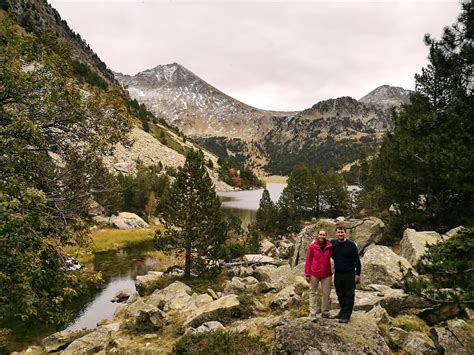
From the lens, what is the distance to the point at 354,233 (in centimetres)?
2656

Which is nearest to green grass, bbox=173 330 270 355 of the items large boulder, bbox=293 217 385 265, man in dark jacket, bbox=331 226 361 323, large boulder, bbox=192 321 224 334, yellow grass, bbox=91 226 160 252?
large boulder, bbox=192 321 224 334

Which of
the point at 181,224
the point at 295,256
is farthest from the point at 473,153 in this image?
the point at 181,224

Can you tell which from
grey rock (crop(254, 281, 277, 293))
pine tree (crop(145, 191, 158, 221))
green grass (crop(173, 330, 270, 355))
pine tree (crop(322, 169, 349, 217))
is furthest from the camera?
pine tree (crop(145, 191, 158, 221))

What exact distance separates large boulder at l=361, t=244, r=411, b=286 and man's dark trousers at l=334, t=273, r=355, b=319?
25.8ft

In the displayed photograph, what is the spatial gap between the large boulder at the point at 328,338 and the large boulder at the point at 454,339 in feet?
6.15

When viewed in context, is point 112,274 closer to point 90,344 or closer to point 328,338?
point 90,344

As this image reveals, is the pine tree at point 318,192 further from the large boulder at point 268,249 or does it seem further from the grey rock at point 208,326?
the grey rock at point 208,326

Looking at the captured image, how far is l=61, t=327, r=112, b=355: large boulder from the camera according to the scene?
1700 cm

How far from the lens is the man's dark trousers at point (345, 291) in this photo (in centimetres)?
1105

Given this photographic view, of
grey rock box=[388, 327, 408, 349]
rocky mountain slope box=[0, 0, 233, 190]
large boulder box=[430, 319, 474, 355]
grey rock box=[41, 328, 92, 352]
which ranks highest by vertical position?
rocky mountain slope box=[0, 0, 233, 190]

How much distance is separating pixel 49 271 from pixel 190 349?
6.03 metres

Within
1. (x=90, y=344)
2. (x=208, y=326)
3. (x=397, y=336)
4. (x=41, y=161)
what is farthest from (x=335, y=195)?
(x=41, y=161)

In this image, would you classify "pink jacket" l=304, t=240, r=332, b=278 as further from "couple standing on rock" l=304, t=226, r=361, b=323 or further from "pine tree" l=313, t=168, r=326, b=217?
"pine tree" l=313, t=168, r=326, b=217

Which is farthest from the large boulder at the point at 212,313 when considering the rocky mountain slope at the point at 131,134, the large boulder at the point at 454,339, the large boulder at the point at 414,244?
the rocky mountain slope at the point at 131,134
